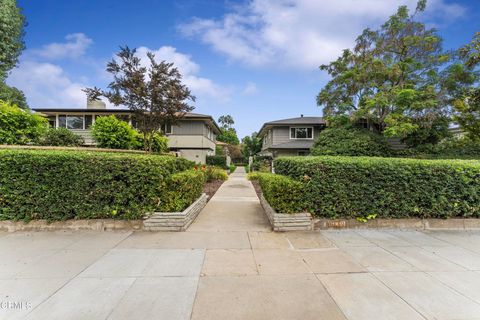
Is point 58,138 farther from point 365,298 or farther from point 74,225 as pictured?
point 365,298

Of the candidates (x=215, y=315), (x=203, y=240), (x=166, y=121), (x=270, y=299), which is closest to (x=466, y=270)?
(x=270, y=299)

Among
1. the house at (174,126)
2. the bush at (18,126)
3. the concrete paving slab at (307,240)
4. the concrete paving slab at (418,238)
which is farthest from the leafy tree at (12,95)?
the concrete paving slab at (418,238)

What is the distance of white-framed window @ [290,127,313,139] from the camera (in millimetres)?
20188

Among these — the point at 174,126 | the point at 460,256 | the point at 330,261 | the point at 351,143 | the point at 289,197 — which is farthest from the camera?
the point at 174,126

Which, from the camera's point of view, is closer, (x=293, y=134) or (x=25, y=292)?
(x=25, y=292)

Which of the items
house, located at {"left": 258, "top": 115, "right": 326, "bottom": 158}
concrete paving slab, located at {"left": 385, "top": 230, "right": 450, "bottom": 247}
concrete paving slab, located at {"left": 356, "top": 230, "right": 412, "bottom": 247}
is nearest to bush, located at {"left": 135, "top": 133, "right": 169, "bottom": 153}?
concrete paving slab, located at {"left": 356, "top": 230, "right": 412, "bottom": 247}

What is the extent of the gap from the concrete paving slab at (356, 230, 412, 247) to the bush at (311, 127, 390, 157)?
919cm

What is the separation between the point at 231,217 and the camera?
605cm

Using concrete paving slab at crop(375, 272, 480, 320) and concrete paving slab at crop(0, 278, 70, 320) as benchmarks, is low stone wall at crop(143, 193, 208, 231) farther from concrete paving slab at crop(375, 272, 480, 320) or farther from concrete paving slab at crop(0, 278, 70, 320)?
concrete paving slab at crop(375, 272, 480, 320)

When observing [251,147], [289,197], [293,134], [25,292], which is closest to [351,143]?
[293,134]

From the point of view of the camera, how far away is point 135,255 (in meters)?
3.58

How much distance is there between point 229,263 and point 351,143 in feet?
41.1

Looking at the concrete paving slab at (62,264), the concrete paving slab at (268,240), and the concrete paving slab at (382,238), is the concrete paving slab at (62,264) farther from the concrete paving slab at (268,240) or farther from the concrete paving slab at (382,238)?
the concrete paving slab at (382,238)

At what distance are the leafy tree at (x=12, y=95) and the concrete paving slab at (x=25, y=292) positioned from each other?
21.8 m
